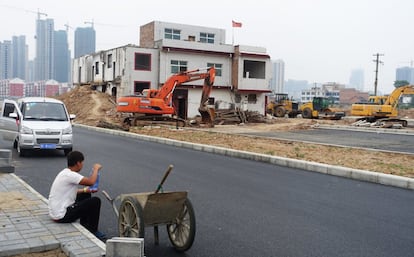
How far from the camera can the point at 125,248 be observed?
14.1 ft

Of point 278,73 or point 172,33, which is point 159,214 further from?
point 278,73

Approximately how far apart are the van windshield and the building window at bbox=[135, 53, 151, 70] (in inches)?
954

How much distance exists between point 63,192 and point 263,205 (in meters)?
3.86

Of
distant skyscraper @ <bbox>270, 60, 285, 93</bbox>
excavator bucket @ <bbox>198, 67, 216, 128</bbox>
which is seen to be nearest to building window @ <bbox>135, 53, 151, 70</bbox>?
excavator bucket @ <bbox>198, 67, 216, 128</bbox>

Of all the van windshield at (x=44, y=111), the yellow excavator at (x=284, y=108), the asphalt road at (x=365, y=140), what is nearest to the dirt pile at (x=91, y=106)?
the asphalt road at (x=365, y=140)

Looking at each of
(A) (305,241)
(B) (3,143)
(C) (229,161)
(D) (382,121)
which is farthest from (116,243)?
(D) (382,121)

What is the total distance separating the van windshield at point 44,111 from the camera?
14523 millimetres

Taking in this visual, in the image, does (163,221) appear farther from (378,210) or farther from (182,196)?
(378,210)

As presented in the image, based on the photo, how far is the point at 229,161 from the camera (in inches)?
574

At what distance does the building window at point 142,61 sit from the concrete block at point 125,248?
3548 cm

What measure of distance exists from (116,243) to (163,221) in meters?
1.06

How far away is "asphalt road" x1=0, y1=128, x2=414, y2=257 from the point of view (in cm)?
580

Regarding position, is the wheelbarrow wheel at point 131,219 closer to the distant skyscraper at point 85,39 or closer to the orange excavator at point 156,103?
the orange excavator at point 156,103

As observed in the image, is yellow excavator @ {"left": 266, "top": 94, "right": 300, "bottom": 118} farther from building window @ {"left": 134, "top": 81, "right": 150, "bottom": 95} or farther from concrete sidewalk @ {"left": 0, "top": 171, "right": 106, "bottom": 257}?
concrete sidewalk @ {"left": 0, "top": 171, "right": 106, "bottom": 257}
